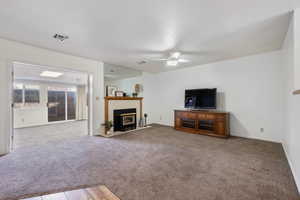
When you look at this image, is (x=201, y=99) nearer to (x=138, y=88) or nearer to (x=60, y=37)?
(x=138, y=88)

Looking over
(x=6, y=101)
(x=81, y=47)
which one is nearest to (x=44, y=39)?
(x=81, y=47)

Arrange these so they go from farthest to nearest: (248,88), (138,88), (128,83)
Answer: (138,88) → (128,83) → (248,88)

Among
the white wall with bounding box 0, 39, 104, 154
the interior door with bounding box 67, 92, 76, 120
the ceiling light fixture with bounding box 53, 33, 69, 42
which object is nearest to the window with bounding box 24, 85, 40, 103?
the interior door with bounding box 67, 92, 76, 120

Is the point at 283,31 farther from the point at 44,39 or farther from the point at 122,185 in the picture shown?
the point at 44,39

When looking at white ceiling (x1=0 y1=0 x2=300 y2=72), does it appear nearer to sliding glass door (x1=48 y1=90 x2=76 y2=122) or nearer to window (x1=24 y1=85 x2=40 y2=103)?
window (x1=24 y1=85 x2=40 y2=103)

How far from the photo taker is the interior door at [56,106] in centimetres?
713

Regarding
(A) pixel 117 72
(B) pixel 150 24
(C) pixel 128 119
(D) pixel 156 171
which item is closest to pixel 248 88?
(B) pixel 150 24

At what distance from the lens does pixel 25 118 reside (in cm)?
615

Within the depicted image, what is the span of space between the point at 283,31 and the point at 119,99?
466 cm

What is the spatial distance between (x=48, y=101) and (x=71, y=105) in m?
1.21

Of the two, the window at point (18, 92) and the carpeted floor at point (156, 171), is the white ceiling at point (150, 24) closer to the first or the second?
the carpeted floor at point (156, 171)

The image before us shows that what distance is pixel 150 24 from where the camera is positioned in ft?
7.79

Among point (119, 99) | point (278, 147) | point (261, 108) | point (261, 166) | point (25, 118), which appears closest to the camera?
point (261, 166)

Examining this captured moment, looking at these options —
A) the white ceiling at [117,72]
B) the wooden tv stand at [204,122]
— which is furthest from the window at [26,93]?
the wooden tv stand at [204,122]
